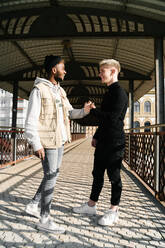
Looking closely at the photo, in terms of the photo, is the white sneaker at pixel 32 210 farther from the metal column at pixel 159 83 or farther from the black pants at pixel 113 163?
the metal column at pixel 159 83

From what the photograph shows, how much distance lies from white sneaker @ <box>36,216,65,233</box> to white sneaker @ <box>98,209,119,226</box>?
0.47 m

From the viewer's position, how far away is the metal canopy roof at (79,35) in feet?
14.2

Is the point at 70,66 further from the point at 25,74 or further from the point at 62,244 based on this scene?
the point at 62,244

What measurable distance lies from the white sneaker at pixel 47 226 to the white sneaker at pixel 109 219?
18.7 inches

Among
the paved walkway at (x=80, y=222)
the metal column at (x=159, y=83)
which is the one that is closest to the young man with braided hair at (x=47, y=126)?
the paved walkway at (x=80, y=222)

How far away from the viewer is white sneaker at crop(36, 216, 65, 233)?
236 cm

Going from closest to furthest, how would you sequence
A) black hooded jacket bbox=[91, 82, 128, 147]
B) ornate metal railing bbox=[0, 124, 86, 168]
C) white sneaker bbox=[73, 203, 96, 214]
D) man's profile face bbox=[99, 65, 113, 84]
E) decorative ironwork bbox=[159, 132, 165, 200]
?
black hooded jacket bbox=[91, 82, 128, 147]
man's profile face bbox=[99, 65, 113, 84]
white sneaker bbox=[73, 203, 96, 214]
decorative ironwork bbox=[159, 132, 165, 200]
ornate metal railing bbox=[0, 124, 86, 168]

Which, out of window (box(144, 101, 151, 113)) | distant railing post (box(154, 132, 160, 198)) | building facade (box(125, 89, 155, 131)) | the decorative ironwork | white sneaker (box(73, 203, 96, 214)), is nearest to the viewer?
white sneaker (box(73, 203, 96, 214))

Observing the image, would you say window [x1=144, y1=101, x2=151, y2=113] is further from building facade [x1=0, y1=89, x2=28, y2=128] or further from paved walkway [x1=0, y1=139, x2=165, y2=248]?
paved walkway [x1=0, y1=139, x2=165, y2=248]

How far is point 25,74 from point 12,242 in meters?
7.33

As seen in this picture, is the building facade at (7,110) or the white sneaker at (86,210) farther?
the building facade at (7,110)

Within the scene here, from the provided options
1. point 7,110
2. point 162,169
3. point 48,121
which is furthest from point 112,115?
point 7,110

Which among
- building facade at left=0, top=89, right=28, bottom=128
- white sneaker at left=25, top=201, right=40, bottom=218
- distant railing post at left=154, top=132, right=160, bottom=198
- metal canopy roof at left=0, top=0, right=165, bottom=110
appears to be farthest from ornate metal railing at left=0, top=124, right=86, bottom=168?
A: building facade at left=0, top=89, right=28, bottom=128

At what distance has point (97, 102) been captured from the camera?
16875mm
